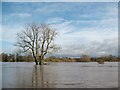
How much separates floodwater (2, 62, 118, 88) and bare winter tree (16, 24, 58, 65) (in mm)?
225

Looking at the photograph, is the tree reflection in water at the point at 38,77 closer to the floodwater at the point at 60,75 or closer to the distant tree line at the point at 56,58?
the floodwater at the point at 60,75

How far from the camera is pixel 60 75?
430cm

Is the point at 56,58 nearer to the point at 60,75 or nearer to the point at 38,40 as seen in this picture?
the point at 60,75

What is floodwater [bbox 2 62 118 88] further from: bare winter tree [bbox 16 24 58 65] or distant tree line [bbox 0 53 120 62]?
bare winter tree [bbox 16 24 58 65]

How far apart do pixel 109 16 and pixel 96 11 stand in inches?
9.4

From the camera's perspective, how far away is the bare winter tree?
432 centimetres

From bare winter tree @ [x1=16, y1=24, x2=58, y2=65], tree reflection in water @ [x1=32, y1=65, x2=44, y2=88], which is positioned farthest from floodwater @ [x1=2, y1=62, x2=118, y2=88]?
bare winter tree @ [x1=16, y1=24, x2=58, y2=65]

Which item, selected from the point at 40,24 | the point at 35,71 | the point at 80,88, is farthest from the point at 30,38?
the point at 80,88

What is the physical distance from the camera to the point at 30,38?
4395mm

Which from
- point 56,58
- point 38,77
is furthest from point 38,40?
point 38,77

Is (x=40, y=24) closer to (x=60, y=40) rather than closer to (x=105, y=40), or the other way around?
(x=60, y=40)

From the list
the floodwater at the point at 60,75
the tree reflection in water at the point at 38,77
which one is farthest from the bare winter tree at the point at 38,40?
the floodwater at the point at 60,75

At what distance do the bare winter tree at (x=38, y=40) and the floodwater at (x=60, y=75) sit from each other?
0.74 feet

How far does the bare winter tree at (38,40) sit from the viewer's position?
170 inches
